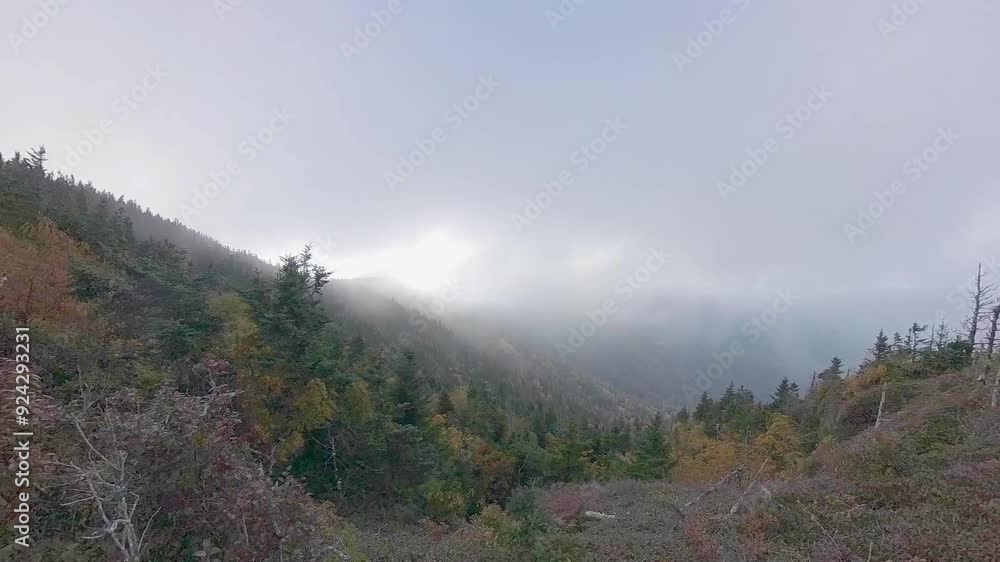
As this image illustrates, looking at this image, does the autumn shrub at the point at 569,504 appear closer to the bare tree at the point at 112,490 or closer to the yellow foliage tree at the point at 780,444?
the bare tree at the point at 112,490

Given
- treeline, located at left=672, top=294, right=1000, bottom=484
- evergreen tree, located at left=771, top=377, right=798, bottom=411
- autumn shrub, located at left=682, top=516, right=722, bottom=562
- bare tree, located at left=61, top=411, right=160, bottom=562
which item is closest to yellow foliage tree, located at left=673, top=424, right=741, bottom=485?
treeline, located at left=672, top=294, right=1000, bottom=484

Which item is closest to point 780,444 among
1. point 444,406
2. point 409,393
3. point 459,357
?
point 444,406

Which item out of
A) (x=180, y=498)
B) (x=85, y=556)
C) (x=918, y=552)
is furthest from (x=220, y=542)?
(x=918, y=552)

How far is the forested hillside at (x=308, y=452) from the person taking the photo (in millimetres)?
5812

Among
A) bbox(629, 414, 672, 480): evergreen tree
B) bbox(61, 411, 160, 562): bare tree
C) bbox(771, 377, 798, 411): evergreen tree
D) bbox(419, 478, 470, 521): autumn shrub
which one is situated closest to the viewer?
bbox(61, 411, 160, 562): bare tree

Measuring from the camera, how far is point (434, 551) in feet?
35.6

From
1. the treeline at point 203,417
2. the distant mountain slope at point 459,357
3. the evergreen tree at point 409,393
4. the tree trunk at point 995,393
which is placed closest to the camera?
the treeline at point 203,417

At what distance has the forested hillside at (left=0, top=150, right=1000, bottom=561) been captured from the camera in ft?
19.1

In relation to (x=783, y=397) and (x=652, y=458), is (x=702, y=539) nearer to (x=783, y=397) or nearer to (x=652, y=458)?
(x=652, y=458)

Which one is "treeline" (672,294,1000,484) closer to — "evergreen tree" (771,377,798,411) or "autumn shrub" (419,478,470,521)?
"evergreen tree" (771,377,798,411)

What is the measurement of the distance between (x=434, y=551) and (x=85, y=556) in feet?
24.3

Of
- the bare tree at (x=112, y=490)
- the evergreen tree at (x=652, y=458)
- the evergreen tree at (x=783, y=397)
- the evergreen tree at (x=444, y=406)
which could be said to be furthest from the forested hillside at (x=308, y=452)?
the evergreen tree at (x=783, y=397)

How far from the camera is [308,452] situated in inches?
761

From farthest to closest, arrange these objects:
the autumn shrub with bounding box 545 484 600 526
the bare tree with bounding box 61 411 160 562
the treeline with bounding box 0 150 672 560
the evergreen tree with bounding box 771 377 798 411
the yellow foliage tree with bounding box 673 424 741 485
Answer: the evergreen tree with bounding box 771 377 798 411 < the yellow foliage tree with bounding box 673 424 741 485 < the autumn shrub with bounding box 545 484 600 526 < the treeline with bounding box 0 150 672 560 < the bare tree with bounding box 61 411 160 562
